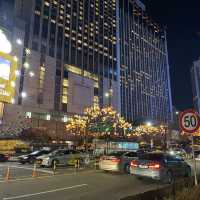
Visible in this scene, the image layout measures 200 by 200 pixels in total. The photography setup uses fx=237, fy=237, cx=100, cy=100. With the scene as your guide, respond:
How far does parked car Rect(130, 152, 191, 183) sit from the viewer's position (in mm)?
12586

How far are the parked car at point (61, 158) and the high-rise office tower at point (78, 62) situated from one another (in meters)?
53.3

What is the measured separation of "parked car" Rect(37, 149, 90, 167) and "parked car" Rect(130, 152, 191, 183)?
976cm

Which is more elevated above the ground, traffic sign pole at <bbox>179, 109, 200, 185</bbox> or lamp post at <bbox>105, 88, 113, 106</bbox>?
lamp post at <bbox>105, 88, 113, 106</bbox>

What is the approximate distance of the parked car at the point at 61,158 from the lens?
70.8ft

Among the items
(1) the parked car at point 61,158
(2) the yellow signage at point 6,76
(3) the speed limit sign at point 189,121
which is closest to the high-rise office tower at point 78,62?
(1) the parked car at point 61,158

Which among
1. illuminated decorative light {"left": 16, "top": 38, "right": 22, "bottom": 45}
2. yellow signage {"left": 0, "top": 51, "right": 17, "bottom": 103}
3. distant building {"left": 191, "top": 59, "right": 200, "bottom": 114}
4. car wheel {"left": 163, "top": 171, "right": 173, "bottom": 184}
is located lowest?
car wheel {"left": 163, "top": 171, "right": 173, "bottom": 184}

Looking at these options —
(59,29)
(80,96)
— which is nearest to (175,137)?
(80,96)

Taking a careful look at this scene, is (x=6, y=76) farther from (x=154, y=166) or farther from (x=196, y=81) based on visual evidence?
(x=196, y=81)

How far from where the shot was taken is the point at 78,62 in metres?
97.2

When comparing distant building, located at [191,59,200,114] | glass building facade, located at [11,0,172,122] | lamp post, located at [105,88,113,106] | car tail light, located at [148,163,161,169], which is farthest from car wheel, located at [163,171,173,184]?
distant building, located at [191,59,200,114]

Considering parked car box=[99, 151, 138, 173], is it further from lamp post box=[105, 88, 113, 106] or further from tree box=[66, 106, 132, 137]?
lamp post box=[105, 88, 113, 106]

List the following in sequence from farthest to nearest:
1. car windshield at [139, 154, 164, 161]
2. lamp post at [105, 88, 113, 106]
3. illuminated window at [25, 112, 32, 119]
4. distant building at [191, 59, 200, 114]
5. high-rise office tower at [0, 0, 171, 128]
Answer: distant building at [191, 59, 200, 114], lamp post at [105, 88, 113, 106], high-rise office tower at [0, 0, 171, 128], illuminated window at [25, 112, 32, 119], car windshield at [139, 154, 164, 161]

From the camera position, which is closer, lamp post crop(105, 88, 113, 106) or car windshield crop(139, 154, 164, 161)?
car windshield crop(139, 154, 164, 161)

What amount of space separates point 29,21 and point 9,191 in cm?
8164
